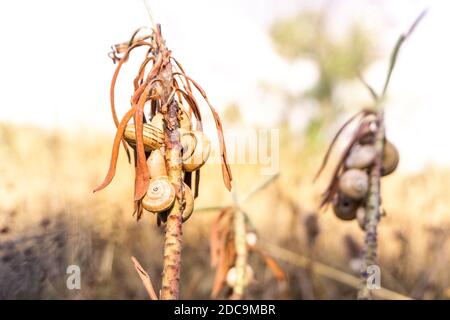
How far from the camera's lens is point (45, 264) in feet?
5.03

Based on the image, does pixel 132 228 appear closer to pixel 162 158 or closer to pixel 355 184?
pixel 355 184

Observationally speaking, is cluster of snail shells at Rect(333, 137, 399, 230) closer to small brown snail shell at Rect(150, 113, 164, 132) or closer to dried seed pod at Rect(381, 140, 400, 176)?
dried seed pod at Rect(381, 140, 400, 176)

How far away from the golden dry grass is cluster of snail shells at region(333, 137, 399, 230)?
50 cm

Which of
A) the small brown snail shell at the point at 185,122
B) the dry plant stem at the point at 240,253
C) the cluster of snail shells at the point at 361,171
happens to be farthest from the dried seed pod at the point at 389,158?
the small brown snail shell at the point at 185,122

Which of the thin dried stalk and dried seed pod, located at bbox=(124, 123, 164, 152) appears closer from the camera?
dried seed pod, located at bbox=(124, 123, 164, 152)

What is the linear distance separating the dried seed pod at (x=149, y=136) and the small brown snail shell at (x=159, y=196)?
0.15ft

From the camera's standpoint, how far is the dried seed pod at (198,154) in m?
0.79

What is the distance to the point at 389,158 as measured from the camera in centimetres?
116

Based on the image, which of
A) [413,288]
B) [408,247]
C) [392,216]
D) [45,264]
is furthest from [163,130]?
[392,216]

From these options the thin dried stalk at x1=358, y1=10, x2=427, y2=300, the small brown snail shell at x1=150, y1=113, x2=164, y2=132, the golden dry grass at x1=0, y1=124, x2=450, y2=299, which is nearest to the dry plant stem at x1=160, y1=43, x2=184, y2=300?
the small brown snail shell at x1=150, y1=113, x2=164, y2=132

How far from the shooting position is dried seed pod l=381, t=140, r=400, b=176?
1.16 metres

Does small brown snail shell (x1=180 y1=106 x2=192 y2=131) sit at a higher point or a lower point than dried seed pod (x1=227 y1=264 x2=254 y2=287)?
higher

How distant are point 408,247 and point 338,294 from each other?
0.46 meters

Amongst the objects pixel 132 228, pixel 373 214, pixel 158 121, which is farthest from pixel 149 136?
pixel 132 228
